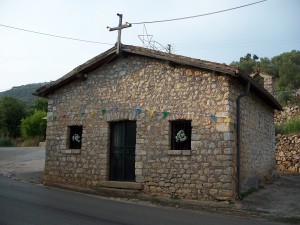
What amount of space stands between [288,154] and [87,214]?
14260 mm

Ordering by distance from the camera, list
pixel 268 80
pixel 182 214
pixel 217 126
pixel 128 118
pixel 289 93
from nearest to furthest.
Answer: pixel 182 214 → pixel 217 126 → pixel 128 118 → pixel 268 80 → pixel 289 93

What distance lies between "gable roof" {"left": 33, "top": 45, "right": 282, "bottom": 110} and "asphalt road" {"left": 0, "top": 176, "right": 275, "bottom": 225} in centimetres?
412

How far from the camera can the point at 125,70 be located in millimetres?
12273

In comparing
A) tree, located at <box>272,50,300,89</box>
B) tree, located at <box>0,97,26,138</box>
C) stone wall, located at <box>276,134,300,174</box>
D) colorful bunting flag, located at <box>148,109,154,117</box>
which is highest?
tree, located at <box>272,50,300,89</box>

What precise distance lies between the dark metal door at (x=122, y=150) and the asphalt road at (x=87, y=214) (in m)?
2.31

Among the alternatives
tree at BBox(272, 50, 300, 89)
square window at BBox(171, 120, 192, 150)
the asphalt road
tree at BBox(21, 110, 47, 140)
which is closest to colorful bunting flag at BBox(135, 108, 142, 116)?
square window at BBox(171, 120, 192, 150)

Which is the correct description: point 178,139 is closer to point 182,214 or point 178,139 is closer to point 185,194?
point 185,194

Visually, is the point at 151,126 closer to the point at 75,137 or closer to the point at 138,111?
the point at 138,111

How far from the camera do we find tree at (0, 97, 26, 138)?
38.8 meters

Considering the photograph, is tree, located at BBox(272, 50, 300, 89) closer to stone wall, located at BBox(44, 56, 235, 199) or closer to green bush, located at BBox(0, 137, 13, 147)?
stone wall, located at BBox(44, 56, 235, 199)

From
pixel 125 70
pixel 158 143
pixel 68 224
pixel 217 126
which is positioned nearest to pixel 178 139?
pixel 158 143

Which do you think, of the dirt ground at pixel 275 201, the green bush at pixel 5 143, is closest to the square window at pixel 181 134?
the dirt ground at pixel 275 201

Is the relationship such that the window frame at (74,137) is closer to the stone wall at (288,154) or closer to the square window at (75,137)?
the square window at (75,137)

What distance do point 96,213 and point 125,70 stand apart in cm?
595
